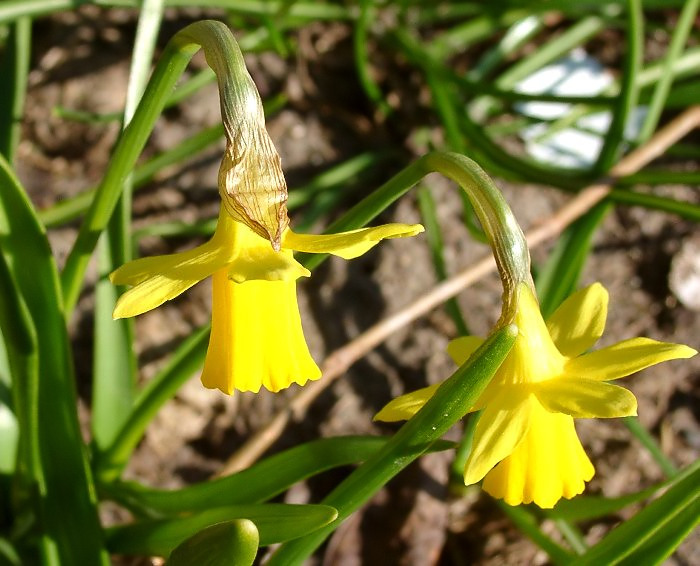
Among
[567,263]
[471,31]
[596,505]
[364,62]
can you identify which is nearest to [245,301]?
[596,505]

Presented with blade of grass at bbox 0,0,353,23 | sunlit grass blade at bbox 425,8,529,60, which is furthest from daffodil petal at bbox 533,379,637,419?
sunlit grass blade at bbox 425,8,529,60

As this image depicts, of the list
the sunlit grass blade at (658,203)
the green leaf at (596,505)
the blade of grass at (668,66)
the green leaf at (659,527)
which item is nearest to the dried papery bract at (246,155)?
the green leaf at (659,527)

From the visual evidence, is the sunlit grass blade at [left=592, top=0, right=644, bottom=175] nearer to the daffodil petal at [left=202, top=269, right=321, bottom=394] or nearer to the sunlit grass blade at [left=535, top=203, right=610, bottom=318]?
the sunlit grass blade at [left=535, top=203, right=610, bottom=318]

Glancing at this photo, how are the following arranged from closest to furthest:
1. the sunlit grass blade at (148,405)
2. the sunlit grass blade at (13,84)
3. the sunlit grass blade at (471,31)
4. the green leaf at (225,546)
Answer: the green leaf at (225,546) → the sunlit grass blade at (148,405) → the sunlit grass blade at (13,84) → the sunlit grass blade at (471,31)

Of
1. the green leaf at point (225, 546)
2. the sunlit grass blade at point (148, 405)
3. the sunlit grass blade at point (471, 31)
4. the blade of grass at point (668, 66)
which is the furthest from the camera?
the sunlit grass blade at point (471, 31)

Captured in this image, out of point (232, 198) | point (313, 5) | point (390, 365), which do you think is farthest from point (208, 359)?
point (313, 5)

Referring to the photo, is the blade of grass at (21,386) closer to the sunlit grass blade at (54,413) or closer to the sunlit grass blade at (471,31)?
the sunlit grass blade at (54,413)
